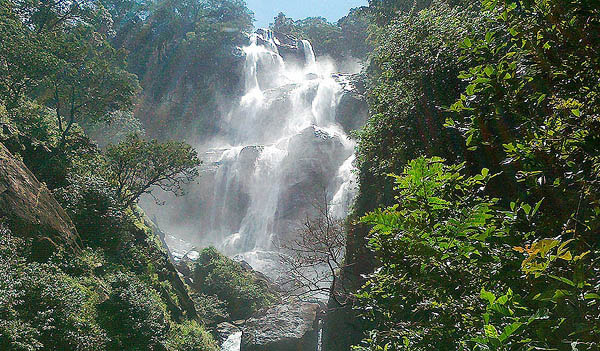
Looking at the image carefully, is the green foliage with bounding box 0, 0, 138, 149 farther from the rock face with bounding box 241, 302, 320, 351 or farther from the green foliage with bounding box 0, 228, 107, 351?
the rock face with bounding box 241, 302, 320, 351

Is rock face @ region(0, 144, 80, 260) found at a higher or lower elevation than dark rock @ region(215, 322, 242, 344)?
higher

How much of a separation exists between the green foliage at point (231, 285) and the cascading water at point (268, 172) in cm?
473

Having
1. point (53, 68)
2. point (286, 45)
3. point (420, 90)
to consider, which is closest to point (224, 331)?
point (53, 68)

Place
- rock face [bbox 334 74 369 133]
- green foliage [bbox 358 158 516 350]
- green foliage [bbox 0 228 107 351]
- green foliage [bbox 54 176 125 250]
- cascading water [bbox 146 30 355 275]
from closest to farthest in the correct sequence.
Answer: green foliage [bbox 358 158 516 350]
green foliage [bbox 0 228 107 351]
green foliage [bbox 54 176 125 250]
cascading water [bbox 146 30 355 275]
rock face [bbox 334 74 369 133]

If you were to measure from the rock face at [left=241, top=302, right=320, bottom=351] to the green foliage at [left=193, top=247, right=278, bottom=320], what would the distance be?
4.97m

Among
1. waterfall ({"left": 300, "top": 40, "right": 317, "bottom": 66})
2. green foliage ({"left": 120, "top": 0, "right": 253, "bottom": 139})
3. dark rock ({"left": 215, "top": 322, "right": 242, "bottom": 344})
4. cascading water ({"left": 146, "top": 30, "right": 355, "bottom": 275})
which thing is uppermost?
waterfall ({"left": 300, "top": 40, "right": 317, "bottom": 66})

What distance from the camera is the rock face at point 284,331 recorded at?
42.4ft

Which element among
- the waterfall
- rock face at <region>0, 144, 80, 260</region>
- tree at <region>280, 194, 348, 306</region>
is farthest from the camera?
the waterfall

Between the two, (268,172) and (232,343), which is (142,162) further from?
(268,172)

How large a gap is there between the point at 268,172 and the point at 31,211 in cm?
2374

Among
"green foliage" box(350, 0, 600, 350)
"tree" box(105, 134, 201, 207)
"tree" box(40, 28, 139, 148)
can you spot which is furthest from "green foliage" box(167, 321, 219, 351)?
"green foliage" box(350, 0, 600, 350)

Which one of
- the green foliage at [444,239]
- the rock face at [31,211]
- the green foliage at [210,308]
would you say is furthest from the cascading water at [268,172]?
the green foliage at [444,239]

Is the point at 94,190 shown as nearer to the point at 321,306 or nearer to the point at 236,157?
the point at 321,306

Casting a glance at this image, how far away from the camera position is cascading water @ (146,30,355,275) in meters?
30.5
